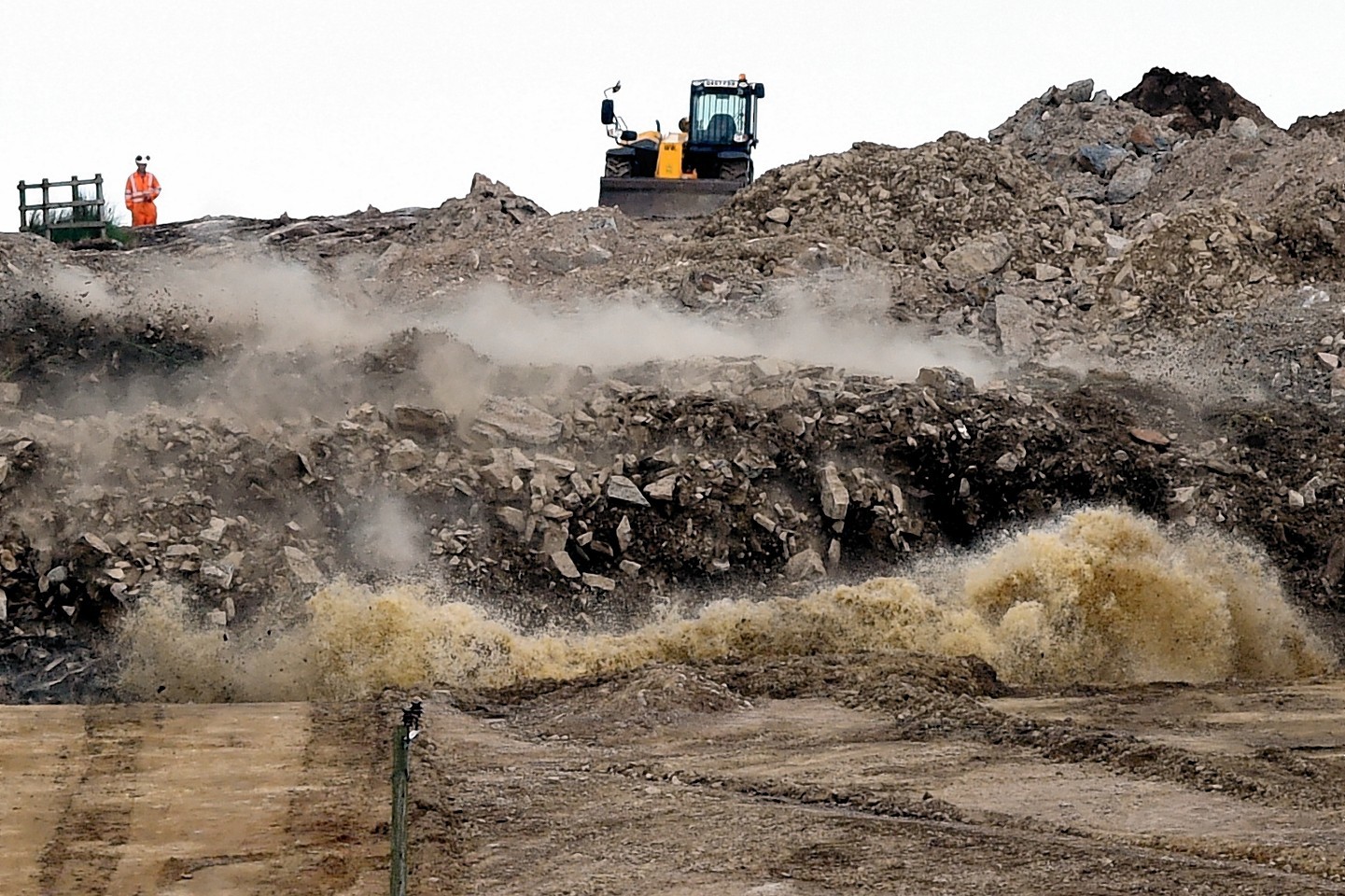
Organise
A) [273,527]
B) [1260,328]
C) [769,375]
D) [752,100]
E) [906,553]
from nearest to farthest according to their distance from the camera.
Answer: [273,527] → [906,553] → [769,375] → [1260,328] → [752,100]

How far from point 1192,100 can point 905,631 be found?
20.1 metres

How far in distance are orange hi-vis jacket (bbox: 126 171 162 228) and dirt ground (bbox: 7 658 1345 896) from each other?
48.2 ft

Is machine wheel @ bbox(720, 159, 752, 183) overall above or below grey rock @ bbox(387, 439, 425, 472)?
above

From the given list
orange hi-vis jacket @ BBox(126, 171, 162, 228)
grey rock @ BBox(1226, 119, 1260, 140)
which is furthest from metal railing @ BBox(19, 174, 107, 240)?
grey rock @ BBox(1226, 119, 1260, 140)

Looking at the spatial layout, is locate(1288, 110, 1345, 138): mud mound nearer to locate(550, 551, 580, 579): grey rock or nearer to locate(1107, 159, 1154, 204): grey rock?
locate(1107, 159, 1154, 204): grey rock

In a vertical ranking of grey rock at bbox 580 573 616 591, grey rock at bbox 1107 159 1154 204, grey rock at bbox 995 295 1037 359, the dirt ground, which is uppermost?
grey rock at bbox 1107 159 1154 204

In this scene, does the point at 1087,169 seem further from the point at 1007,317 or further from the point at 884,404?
the point at 884,404

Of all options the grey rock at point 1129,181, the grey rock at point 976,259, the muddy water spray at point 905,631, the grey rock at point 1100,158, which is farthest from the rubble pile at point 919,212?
the muddy water spray at point 905,631

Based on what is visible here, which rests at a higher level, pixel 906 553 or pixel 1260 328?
pixel 1260 328

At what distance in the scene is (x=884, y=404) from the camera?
15.2 m

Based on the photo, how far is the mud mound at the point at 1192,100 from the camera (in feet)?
98.7

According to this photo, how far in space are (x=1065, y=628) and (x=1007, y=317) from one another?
213 inches

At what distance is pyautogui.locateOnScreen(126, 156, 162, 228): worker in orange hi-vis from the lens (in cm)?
2494

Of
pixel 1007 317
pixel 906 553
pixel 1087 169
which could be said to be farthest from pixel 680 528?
pixel 1087 169
